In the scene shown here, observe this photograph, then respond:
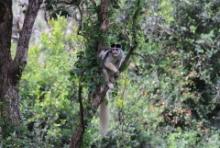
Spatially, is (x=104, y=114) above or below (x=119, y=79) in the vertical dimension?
below

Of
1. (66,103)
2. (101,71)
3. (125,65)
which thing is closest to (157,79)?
(66,103)

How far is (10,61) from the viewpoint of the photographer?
3.89 m

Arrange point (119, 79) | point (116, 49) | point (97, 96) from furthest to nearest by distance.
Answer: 1. point (119, 79)
2. point (116, 49)
3. point (97, 96)

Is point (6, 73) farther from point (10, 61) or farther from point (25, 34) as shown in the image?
point (25, 34)

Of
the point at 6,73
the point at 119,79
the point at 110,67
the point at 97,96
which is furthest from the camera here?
the point at 119,79

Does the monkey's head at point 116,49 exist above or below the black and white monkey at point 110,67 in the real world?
above

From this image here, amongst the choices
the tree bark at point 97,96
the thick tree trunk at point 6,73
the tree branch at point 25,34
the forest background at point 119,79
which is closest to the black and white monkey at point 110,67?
the forest background at point 119,79

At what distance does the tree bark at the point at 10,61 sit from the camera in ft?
12.4

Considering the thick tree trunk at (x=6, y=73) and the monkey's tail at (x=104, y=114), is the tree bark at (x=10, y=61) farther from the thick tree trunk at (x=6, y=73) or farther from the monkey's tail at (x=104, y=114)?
the monkey's tail at (x=104, y=114)

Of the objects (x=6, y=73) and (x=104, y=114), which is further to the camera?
(x=104, y=114)

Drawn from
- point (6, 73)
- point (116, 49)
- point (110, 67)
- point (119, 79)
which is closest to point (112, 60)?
point (110, 67)

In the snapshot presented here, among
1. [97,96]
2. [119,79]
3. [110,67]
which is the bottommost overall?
[97,96]

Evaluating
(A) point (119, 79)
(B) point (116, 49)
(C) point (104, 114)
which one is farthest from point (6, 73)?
(A) point (119, 79)

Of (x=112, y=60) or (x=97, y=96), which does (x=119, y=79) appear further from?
(x=97, y=96)
